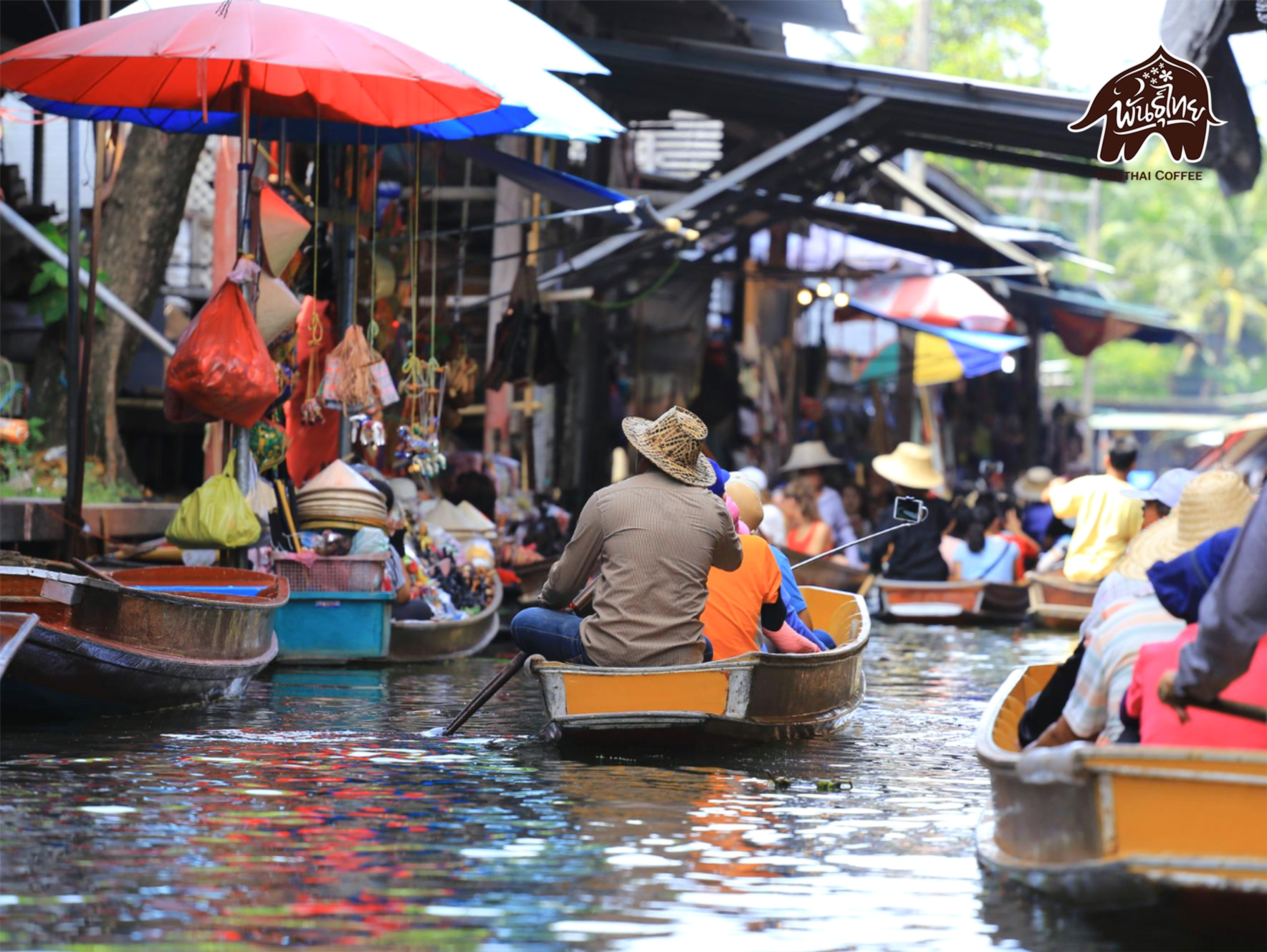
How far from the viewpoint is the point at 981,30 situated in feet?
Result: 135

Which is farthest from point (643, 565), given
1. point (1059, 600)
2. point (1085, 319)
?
point (1085, 319)

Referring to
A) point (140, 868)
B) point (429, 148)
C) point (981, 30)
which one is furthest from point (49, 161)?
point (981, 30)

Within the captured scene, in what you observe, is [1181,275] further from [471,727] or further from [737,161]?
[471,727]

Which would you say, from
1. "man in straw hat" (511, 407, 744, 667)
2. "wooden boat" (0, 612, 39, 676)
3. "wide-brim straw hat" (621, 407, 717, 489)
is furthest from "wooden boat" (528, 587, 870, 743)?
"wooden boat" (0, 612, 39, 676)

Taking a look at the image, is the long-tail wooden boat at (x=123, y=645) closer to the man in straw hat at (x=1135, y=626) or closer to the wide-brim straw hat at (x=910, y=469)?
the man in straw hat at (x=1135, y=626)

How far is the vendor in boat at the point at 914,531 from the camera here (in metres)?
16.7

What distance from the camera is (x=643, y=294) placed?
17922 mm

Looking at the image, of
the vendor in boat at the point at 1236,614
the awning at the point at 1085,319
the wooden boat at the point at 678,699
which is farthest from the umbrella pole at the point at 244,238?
the awning at the point at 1085,319

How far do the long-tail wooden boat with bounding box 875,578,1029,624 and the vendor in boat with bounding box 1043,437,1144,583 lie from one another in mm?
1345

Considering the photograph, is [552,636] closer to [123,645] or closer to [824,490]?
[123,645]

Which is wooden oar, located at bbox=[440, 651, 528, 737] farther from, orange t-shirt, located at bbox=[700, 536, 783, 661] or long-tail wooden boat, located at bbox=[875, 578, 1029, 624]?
long-tail wooden boat, located at bbox=[875, 578, 1029, 624]

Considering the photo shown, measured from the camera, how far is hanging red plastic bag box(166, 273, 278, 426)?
9.67m

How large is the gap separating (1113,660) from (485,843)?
211 cm

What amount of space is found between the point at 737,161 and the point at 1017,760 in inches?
530
